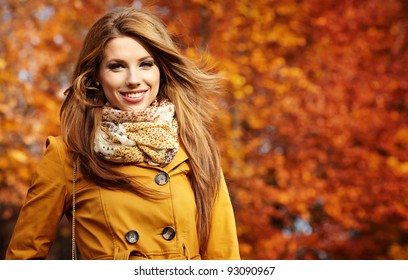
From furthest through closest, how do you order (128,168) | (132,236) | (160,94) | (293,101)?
1. (293,101)
2. (160,94)
3. (128,168)
4. (132,236)

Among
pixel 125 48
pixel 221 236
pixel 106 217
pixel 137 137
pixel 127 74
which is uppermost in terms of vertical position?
pixel 125 48

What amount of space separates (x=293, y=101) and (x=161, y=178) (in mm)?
6474

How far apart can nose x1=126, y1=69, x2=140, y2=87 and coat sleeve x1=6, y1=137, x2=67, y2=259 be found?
40cm

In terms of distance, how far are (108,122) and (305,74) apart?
6.69 metres

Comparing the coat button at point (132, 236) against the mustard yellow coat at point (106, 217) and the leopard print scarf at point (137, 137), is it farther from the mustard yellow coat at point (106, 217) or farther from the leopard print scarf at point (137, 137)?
the leopard print scarf at point (137, 137)

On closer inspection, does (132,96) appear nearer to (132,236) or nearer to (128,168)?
(128,168)

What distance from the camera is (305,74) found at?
947 centimetres

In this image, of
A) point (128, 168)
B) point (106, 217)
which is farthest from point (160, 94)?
point (106, 217)

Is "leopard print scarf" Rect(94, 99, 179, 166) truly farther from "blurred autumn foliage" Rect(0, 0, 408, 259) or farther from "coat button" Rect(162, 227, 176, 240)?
"blurred autumn foliage" Rect(0, 0, 408, 259)

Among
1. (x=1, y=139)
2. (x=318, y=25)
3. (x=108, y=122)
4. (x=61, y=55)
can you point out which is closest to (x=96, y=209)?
(x=108, y=122)

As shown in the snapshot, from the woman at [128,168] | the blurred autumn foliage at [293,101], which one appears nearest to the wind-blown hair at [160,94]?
the woman at [128,168]

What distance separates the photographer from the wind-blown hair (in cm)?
300

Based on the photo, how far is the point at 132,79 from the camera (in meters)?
2.98

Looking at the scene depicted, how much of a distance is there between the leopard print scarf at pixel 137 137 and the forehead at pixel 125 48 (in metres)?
0.22
